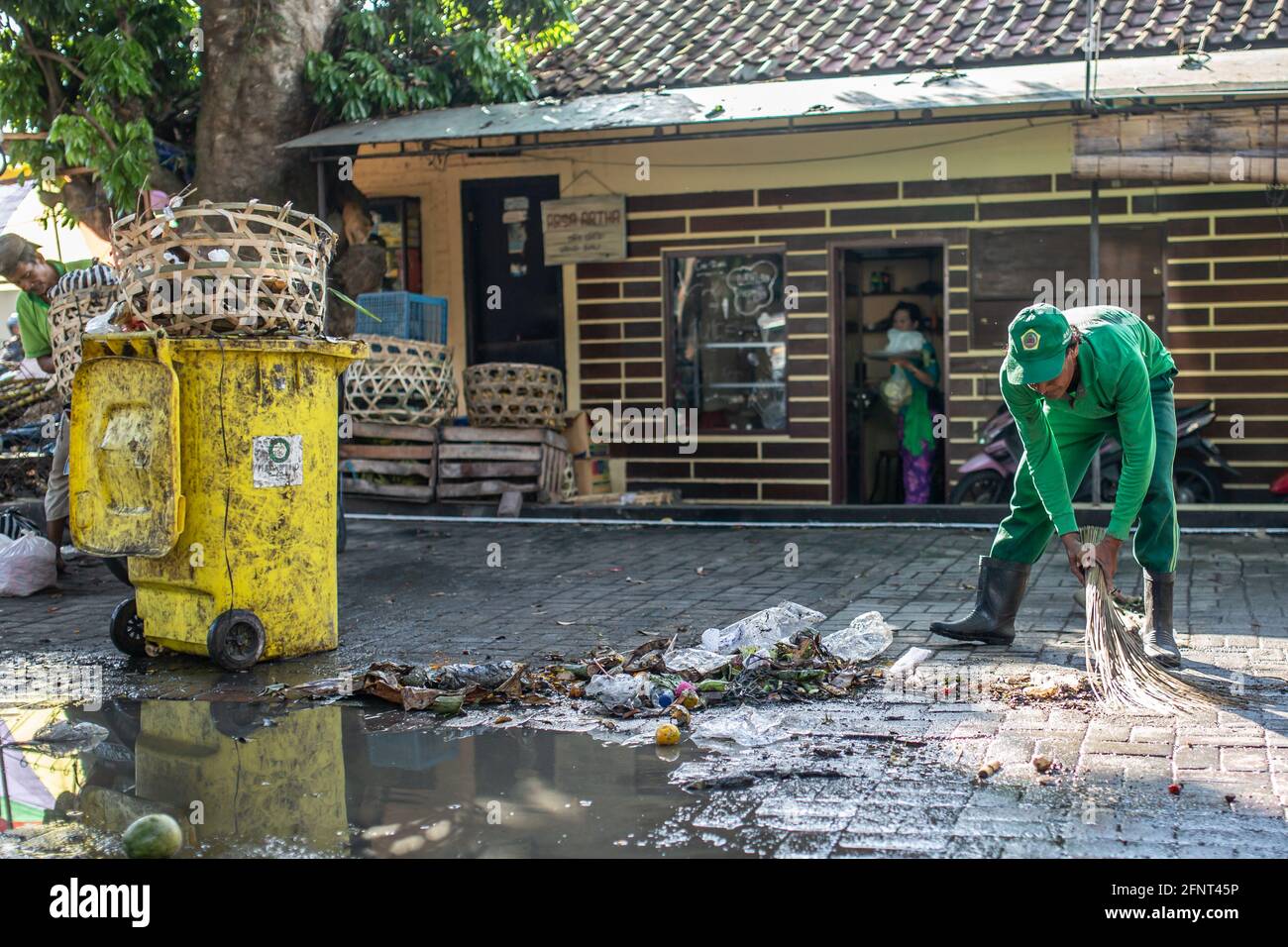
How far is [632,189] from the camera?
12.9 metres

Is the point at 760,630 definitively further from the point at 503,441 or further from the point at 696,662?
the point at 503,441

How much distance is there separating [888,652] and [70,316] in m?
5.49

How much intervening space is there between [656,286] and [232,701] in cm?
808

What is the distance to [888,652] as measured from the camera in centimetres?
600

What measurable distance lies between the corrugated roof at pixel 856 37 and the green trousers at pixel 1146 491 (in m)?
6.27

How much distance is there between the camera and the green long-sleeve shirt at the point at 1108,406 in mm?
5184

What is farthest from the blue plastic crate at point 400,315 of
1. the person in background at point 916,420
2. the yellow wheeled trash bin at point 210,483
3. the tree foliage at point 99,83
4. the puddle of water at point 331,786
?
the puddle of water at point 331,786

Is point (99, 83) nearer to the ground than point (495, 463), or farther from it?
farther from it

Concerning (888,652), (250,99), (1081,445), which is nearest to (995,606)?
(888,652)

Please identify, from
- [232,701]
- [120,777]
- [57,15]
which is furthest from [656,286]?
[120,777]

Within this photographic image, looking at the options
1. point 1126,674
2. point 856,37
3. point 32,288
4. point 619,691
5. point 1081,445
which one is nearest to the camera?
point 1126,674

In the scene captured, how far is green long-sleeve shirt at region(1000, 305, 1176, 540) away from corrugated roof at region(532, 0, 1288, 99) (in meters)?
6.34

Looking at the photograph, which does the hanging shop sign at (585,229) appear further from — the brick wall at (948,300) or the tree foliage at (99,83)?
the tree foliage at (99,83)
